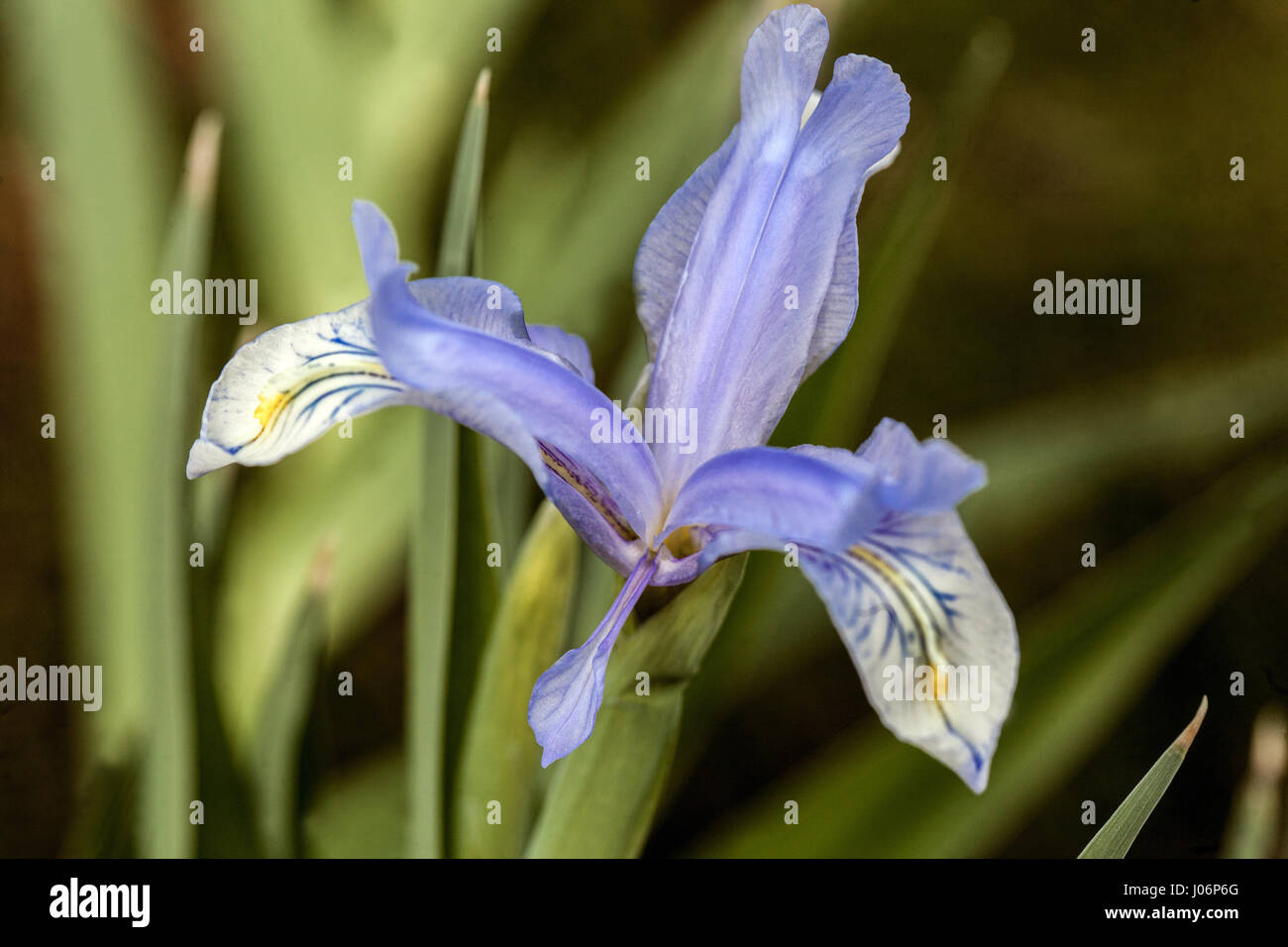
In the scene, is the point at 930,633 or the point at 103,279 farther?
the point at 103,279

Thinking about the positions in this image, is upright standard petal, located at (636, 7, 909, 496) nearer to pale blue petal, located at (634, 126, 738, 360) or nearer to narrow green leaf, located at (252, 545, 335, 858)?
pale blue petal, located at (634, 126, 738, 360)

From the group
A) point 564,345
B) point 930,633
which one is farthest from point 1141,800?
point 564,345

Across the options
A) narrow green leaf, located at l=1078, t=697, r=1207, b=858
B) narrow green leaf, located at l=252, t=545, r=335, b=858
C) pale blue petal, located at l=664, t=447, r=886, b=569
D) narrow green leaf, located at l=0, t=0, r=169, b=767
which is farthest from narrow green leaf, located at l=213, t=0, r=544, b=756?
narrow green leaf, located at l=1078, t=697, r=1207, b=858

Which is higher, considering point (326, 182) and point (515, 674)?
point (326, 182)

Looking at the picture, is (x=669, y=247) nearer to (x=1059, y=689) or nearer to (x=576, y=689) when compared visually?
(x=576, y=689)

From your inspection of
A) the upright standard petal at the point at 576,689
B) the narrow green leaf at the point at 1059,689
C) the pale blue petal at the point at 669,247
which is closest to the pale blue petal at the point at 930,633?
the upright standard petal at the point at 576,689

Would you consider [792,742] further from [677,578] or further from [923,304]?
[677,578]
